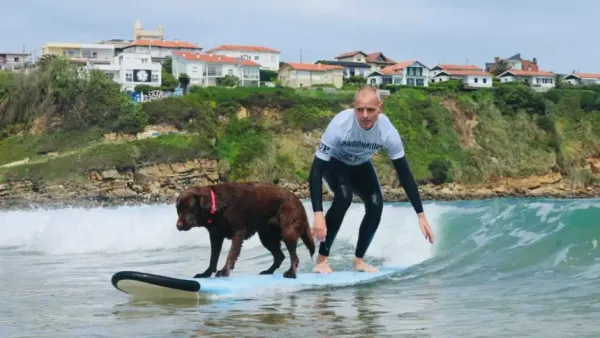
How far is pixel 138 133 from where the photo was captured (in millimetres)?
63969

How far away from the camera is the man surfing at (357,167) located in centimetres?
787

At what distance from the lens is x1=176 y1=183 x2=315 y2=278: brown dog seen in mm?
7621

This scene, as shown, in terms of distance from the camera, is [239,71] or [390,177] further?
[239,71]

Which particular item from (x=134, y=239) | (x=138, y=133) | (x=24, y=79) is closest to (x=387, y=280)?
(x=134, y=239)

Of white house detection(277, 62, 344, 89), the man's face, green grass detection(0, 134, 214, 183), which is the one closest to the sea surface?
the man's face

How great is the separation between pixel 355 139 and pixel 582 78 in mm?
105514

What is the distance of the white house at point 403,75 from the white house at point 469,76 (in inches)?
74.9

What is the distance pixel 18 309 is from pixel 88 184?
5302cm

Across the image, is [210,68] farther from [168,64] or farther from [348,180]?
[348,180]

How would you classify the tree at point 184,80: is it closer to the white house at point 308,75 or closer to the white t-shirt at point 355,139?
the white house at point 308,75

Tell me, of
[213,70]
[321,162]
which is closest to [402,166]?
[321,162]

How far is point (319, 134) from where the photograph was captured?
2694 inches

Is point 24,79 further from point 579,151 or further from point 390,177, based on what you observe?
point 579,151

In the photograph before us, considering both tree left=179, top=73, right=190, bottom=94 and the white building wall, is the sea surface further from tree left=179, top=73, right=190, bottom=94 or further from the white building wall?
the white building wall
